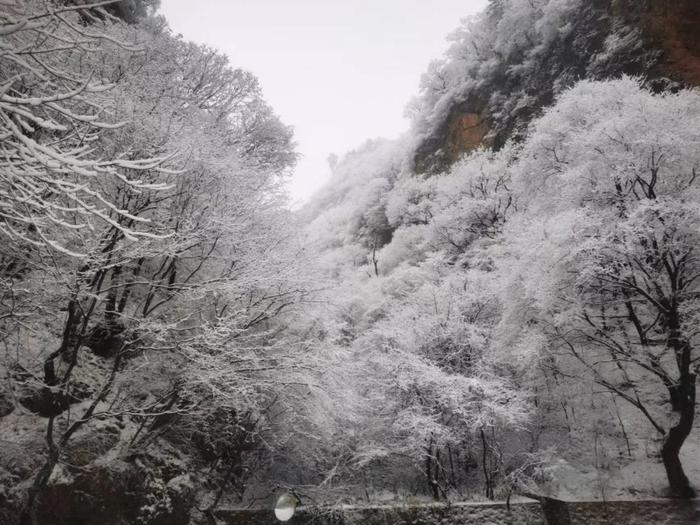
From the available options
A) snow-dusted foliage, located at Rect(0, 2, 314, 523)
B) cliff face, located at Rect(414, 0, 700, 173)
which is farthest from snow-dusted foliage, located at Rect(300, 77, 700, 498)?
cliff face, located at Rect(414, 0, 700, 173)

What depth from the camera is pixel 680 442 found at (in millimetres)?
8344

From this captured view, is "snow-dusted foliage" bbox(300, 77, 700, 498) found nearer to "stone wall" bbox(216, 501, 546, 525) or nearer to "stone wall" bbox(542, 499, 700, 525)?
"stone wall" bbox(542, 499, 700, 525)

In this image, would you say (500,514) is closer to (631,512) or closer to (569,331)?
(631,512)

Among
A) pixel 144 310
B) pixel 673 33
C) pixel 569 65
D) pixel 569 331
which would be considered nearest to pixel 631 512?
pixel 569 331

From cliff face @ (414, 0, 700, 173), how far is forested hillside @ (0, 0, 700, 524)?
675 mm

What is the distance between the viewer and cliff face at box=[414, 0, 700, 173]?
18094 millimetres

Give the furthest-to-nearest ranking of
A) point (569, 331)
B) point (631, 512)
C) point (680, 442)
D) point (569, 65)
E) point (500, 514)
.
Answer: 1. point (569, 65)
2. point (569, 331)
3. point (680, 442)
4. point (631, 512)
5. point (500, 514)

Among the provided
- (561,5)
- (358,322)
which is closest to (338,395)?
(358,322)

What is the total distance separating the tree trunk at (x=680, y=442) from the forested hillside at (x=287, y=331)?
4 centimetres

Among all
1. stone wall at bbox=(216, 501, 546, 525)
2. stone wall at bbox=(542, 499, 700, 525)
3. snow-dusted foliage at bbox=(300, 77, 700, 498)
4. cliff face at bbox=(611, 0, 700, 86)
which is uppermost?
cliff face at bbox=(611, 0, 700, 86)

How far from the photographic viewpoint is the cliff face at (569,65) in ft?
59.4

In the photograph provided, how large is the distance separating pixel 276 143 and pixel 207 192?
10376 mm

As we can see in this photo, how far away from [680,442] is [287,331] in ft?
30.7

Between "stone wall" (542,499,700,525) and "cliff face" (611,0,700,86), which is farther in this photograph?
"cliff face" (611,0,700,86)
